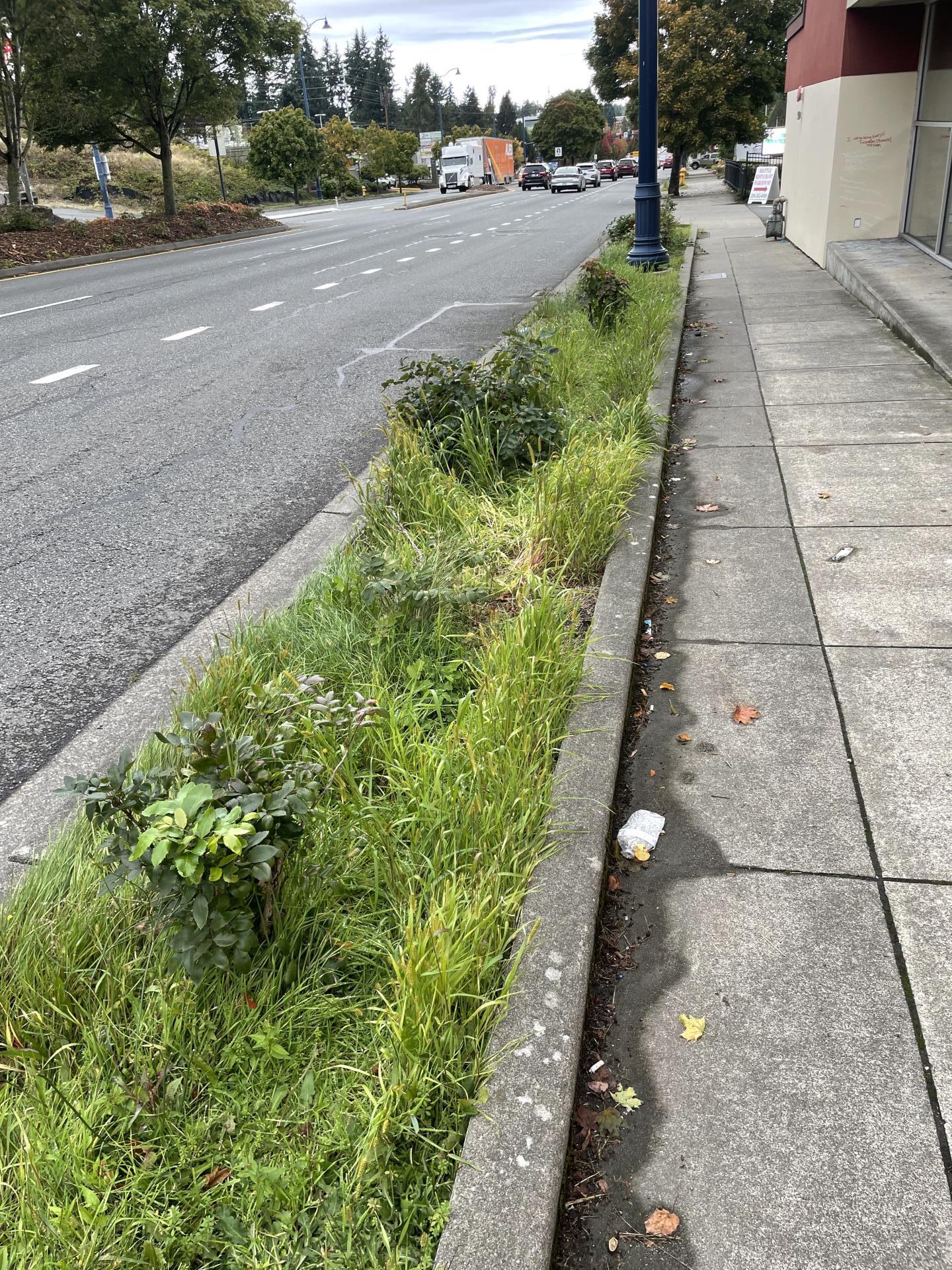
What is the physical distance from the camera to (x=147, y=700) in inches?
146

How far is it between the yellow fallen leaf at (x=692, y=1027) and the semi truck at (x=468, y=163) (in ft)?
241

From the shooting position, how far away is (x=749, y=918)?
266cm

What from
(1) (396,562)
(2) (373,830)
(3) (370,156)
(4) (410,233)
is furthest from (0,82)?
(3) (370,156)

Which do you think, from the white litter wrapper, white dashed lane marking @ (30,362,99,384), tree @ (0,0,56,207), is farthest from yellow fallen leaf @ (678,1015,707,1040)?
tree @ (0,0,56,207)

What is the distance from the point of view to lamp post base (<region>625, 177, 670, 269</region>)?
40.9 feet

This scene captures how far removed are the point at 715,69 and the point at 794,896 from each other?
36.0 metres

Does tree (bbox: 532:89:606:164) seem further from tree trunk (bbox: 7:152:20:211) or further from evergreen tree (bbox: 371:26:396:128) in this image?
tree trunk (bbox: 7:152:20:211)

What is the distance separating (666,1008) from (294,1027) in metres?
0.88

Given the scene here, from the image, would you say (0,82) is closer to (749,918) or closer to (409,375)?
(409,375)

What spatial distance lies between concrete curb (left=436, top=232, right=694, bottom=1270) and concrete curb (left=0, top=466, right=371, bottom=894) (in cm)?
134

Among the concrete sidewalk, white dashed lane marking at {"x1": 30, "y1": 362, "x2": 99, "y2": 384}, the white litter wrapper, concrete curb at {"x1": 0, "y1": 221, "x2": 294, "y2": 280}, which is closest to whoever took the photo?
the concrete sidewalk

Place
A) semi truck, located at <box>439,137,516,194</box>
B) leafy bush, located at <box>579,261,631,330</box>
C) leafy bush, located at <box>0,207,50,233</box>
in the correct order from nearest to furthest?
leafy bush, located at <box>579,261,631,330</box> → leafy bush, located at <box>0,207,50,233</box> → semi truck, located at <box>439,137,516,194</box>

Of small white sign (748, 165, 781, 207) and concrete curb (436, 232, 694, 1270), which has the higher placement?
small white sign (748, 165, 781, 207)

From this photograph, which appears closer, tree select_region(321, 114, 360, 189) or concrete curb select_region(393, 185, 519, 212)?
concrete curb select_region(393, 185, 519, 212)
